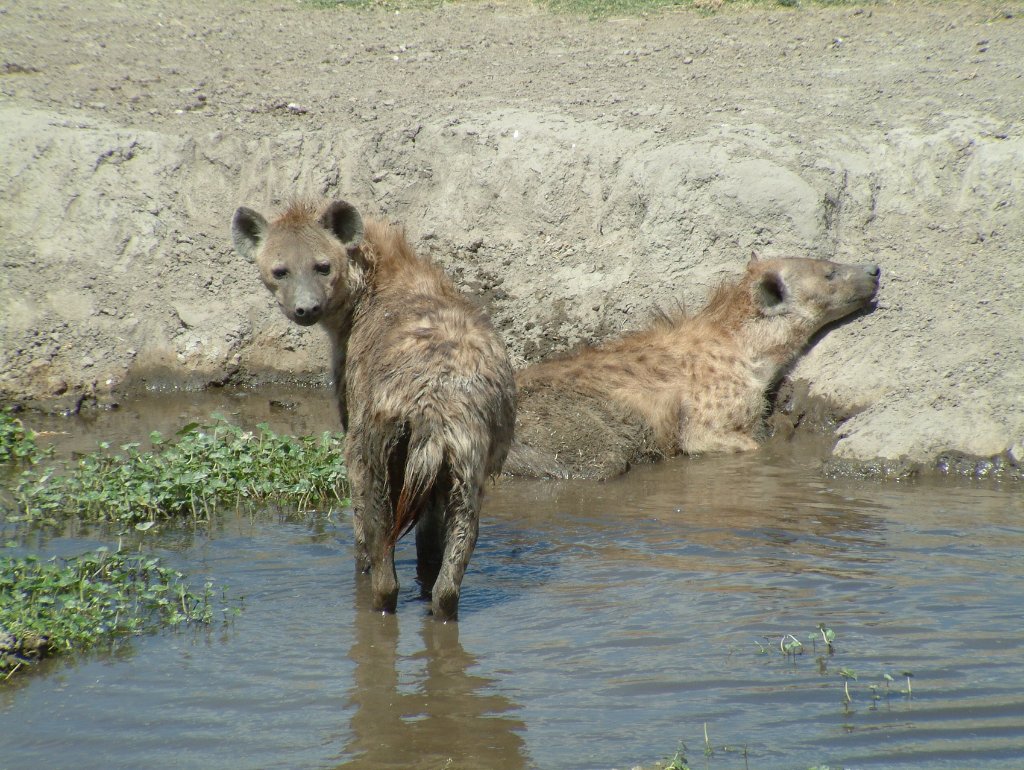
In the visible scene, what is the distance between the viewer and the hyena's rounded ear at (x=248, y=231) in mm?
4852

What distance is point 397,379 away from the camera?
12.8ft

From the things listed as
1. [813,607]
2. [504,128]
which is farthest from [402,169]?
[813,607]

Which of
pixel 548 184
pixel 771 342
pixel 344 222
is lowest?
pixel 771 342

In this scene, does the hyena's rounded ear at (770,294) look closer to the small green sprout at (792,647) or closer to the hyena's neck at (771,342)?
the hyena's neck at (771,342)

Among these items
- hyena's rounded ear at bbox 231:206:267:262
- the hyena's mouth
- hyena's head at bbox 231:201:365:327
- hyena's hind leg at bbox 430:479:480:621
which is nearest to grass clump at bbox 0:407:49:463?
hyena's rounded ear at bbox 231:206:267:262

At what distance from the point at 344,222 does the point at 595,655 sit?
1933 mm

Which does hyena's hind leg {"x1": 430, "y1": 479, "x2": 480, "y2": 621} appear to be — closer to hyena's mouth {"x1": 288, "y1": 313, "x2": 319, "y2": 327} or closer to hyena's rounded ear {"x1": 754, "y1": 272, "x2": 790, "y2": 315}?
hyena's mouth {"x1": 288, "y1": 313, "x2": 319, "y2": 327}

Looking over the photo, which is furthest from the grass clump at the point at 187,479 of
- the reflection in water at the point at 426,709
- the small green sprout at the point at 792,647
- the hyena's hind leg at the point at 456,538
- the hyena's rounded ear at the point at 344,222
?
the small green sprout at the point at 792,647

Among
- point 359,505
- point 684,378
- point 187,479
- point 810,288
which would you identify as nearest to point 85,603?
point 359,505

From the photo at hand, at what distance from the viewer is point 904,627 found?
392 cm

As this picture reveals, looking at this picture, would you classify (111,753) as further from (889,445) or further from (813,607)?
(889,445)

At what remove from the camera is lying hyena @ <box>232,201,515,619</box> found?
12.7 ft

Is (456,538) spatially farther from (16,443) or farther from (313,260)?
(16,443)

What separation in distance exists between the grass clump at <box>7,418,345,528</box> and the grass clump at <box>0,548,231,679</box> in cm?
81
